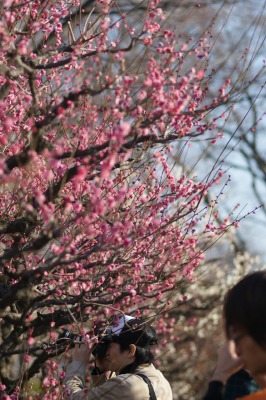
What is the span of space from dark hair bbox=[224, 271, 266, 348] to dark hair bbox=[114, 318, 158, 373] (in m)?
1.83

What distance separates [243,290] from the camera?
2.35m

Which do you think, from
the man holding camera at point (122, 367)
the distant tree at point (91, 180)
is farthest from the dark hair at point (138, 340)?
the distant tree at point (91, 180)

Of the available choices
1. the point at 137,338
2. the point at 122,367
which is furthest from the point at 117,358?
the point at 137,338

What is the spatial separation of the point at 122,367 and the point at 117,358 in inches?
2.4

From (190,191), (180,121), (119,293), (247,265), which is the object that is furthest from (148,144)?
(247,265)

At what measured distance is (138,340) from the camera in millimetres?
4129

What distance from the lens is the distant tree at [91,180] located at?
380 centimetres

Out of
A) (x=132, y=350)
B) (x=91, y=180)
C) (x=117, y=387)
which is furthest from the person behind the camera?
(x=91, y=180)

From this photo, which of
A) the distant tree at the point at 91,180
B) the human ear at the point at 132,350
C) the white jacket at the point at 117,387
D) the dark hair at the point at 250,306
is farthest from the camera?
the human ear at the point at 132,350

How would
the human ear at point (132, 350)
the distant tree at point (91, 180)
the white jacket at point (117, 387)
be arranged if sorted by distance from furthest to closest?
1. the human ear at point (132, 350)
2. the white jacket at point (117, 387)
3. the distant tree at point (91, 180)

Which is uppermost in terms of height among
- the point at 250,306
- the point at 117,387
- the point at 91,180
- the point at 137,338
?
the point at 91,180

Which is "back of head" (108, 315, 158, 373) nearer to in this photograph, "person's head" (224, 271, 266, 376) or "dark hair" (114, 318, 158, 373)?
"dark hair" (114, 318, 158, 373)

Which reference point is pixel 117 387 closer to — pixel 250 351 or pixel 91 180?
pixel 91 180

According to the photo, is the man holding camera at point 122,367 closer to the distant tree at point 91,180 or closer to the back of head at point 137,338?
the back of head at point 137,338
